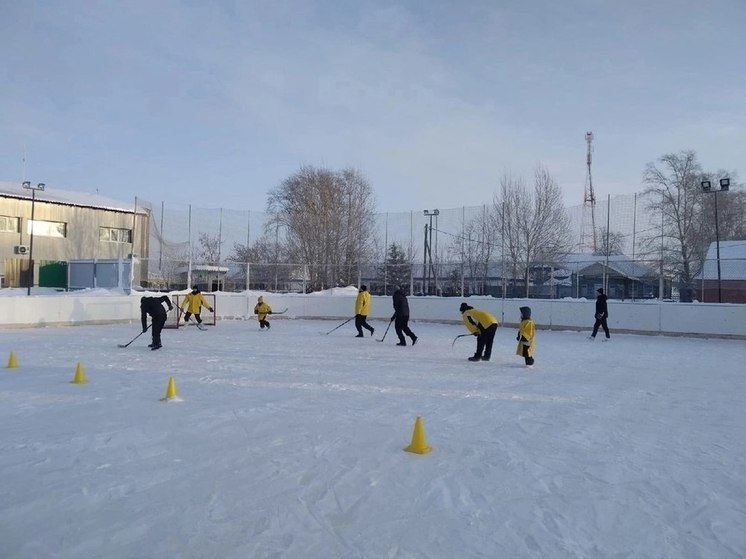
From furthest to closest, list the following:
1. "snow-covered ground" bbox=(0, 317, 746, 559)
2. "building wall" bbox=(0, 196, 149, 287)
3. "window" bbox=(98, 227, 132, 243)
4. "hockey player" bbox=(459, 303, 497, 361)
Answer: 1. "window" bbox=(98, 227, 132, 243)
2. "building wall" bbox=(0, 196, 149, 287)
3. "hockey player" bbox=(459, 303, 497, 361)
4. "snow-covered ground" bbox=(0, 317, 746, 559)

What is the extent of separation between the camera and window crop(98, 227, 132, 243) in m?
36.2

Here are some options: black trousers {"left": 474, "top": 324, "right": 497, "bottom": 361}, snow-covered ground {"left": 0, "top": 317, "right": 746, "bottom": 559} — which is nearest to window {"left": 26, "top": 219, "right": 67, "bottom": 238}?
snow-covered ground {"left": 0, "top": 317, "right": 746, "bottom": 559}

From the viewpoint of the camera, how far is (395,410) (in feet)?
22.5

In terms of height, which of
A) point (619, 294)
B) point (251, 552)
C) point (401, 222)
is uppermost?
point (401, 222)

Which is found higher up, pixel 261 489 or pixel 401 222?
pixel 401 222

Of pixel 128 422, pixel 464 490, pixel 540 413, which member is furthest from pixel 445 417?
pixel 128 422

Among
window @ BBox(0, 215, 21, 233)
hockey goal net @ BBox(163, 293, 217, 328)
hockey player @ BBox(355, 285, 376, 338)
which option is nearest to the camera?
hockey player @ BBox(355, 285, 376, 338)

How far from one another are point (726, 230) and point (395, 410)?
33524 mm

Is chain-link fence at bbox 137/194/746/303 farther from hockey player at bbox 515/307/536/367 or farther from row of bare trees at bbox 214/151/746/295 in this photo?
hockey player at bbox 515/307/536/367

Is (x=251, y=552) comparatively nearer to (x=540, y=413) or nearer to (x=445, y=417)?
(x=445, y=417)

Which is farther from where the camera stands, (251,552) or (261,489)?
(261,489)

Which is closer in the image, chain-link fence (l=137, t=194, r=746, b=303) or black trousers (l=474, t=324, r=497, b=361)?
black trousers (l=474, t=324, r=497, b=361)

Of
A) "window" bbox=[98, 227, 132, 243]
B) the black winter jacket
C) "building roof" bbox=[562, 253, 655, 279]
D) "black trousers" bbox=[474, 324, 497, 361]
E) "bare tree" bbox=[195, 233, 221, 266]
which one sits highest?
"window" bbox=[98, 227, 132, 243]

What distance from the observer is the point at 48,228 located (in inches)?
1347
